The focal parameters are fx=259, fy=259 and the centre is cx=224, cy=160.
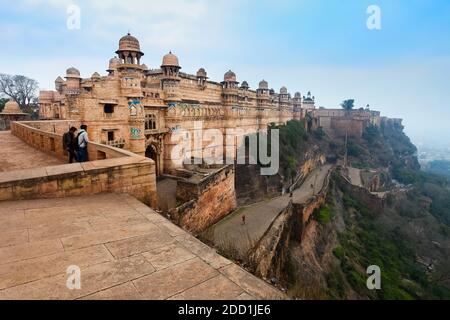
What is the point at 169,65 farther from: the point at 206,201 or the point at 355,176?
the point at 355,176

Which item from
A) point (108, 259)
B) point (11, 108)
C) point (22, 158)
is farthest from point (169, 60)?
point (108, 259)

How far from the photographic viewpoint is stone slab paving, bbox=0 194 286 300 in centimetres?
246

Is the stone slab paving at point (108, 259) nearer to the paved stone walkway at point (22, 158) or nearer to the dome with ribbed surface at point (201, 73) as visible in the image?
the paved stone walkway at point (22, 158)

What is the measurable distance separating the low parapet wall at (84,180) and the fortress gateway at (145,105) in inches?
424

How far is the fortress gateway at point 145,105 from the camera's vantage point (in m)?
15.8

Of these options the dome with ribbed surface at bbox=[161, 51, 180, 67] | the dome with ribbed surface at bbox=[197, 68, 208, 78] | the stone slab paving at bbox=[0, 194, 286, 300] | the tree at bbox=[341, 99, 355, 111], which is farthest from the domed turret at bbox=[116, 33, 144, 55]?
the tree at bbox=[341, 99, 355, 111]

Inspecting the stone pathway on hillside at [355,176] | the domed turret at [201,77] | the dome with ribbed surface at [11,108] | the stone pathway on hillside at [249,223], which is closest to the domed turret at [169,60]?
the domed turret at [201,77]

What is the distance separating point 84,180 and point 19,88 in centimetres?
5411

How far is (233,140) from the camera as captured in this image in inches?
1156

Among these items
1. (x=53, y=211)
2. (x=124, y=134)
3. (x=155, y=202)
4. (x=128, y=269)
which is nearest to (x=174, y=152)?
(x=124, y=134)

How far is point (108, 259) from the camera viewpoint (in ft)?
9.89

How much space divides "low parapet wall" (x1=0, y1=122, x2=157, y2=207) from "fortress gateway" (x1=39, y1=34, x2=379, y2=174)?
1076cm

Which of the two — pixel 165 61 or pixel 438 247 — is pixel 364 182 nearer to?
pixel 438 247

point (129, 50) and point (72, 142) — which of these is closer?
point (72, 142)
